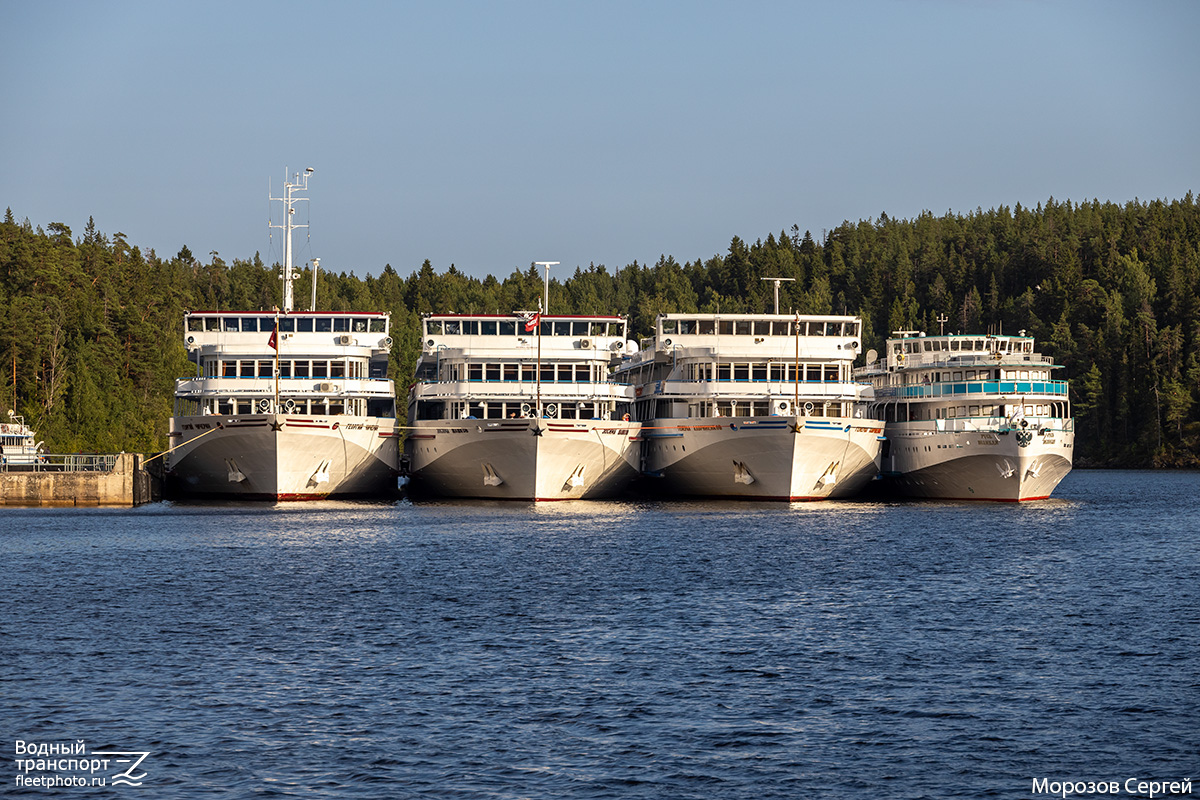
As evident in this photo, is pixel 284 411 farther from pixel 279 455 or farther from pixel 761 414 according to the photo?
pixel 761 414

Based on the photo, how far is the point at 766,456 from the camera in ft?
273

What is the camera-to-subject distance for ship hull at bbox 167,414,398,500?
8025cm

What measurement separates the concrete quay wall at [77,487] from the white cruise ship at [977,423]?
52.3 metres

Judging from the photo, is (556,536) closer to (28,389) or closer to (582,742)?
(582,742)

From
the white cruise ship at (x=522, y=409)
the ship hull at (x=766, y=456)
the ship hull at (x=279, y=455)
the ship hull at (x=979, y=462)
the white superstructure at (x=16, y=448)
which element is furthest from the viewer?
the white superstructure at (x=16, y=448)

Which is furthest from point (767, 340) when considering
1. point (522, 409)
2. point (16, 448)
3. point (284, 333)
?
point (16, 448)

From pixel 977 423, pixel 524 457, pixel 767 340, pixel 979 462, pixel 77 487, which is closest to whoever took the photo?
pixel 524 457

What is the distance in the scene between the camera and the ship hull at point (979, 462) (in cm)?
8769

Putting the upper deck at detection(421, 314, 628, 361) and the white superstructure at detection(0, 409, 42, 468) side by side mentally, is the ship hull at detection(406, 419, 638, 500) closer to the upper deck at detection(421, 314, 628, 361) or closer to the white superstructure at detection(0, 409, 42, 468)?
the upper deck at detection(421, 314, 628, 361)

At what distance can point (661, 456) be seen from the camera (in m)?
89.6

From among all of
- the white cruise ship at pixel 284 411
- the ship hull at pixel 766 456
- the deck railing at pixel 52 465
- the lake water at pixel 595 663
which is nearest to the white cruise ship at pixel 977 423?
the ship hull at pixel 766 456

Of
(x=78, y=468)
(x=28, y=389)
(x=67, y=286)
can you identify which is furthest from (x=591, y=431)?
(x=67, y=286)

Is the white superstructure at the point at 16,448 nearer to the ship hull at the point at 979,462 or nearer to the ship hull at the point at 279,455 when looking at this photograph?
the ship hull at the point at 279,455

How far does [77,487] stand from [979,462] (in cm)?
5789
